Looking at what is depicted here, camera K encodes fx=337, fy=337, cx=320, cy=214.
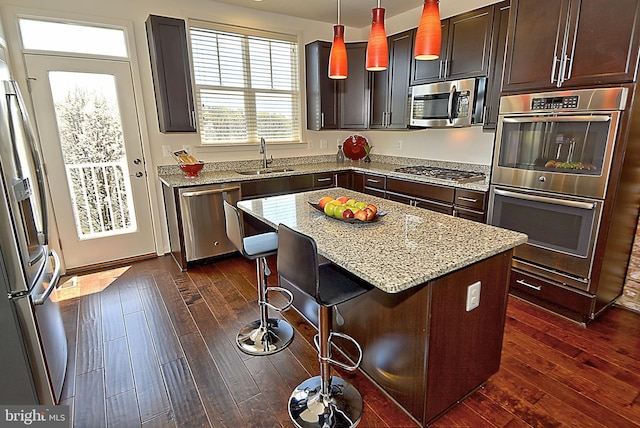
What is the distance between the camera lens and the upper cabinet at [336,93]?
13.9 feet

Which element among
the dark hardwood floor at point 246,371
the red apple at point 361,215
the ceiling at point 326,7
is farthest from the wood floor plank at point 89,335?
the ceiling at point 326,7

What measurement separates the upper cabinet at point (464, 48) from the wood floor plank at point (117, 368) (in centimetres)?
363

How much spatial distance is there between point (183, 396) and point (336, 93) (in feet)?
12.3

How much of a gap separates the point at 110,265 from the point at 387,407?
322cm

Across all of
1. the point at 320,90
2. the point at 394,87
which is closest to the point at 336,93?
the point at 320,90

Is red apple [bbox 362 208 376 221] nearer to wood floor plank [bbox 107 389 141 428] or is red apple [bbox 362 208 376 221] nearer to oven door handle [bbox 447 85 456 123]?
wood floor plank [bbox 107 389 141 428]

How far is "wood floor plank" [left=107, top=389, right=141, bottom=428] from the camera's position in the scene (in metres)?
1.69

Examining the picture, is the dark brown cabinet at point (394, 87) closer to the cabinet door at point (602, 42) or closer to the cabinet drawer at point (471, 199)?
the cabinet drawer at point (471, 199)

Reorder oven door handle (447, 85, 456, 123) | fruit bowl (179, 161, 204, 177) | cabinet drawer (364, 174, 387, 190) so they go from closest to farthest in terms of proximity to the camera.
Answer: oven door handle (447, 85, 456, 123), fruit bowl (179, 161, 204, 177), cabinet drawer (364, 174, 387, 190)

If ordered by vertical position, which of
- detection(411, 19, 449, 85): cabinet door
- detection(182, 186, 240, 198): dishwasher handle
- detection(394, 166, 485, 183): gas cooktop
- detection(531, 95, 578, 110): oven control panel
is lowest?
detection(182, 186, 240, 198): dishwasher handle

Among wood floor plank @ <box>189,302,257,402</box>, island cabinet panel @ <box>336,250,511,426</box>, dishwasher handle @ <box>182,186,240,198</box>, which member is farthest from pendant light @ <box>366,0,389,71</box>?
dishwasher handle @ <box>182,186,240,198</box>

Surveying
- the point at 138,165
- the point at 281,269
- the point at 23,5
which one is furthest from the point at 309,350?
the point at 23,5

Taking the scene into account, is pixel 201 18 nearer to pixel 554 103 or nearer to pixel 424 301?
pixel 554 103

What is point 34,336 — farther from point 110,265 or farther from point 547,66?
point 547,66
